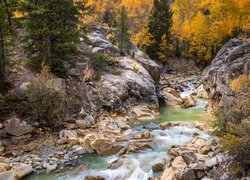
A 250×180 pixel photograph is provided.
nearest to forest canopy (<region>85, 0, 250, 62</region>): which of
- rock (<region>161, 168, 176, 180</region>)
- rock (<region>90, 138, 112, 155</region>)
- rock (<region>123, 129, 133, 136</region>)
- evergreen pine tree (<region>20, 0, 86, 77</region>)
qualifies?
evergreen pine tree (<region>20, 0, 86, 77</region>)

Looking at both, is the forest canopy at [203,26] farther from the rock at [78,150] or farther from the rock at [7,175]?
the rock at [7,175]

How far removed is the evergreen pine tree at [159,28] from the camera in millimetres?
50250

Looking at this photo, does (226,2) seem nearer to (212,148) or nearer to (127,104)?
(127,104)

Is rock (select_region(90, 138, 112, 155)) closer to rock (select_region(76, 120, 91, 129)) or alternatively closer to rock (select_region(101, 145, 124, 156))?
rock (select_region(101, 145, 124, 156))

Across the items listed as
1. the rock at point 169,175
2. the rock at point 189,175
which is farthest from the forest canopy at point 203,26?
the rock at point 189,175

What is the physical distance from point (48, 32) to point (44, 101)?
20.0 ft

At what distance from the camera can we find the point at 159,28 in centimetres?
5038

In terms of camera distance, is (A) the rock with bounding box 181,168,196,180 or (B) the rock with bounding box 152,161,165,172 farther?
(B) the rock with bounding box 152,161,165,172

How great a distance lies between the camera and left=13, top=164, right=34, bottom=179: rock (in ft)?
45.4

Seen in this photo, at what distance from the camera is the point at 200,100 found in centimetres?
3366

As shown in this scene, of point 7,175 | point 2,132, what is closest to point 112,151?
point 7,175

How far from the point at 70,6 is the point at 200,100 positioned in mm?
19679

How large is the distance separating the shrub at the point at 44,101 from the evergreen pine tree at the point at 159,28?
3305 cm

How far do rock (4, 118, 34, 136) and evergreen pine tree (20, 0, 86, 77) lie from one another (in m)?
5.47
